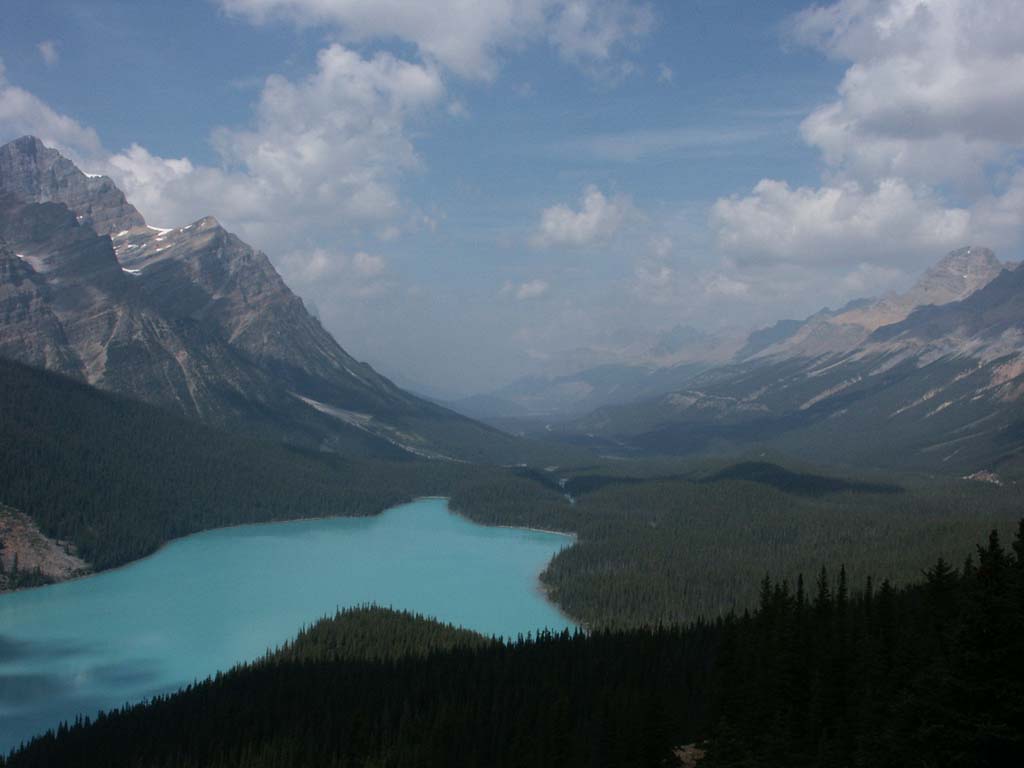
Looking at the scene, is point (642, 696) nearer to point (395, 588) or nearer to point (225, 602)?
point (225, 602)

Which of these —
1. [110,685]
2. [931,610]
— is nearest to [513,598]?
[110,685]

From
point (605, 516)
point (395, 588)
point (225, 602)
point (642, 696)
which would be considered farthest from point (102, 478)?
point (642, 696)

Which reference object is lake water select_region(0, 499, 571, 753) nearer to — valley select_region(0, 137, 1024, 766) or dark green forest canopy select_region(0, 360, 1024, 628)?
valley select_region(0, 137, 1024, 766)

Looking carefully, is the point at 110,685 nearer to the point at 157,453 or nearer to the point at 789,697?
the point at 789,697

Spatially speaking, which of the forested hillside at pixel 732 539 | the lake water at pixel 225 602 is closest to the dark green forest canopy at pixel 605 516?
the forested hillside at pixel 732 539

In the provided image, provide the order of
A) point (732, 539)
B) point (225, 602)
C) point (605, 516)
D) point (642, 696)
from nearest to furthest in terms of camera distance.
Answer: point (642, 696) → point (225, 602) → point (732, 539) → point (605, 516)

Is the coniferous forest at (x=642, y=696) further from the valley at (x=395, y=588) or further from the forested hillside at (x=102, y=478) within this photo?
the forested hillside at (x=102, y=478)
